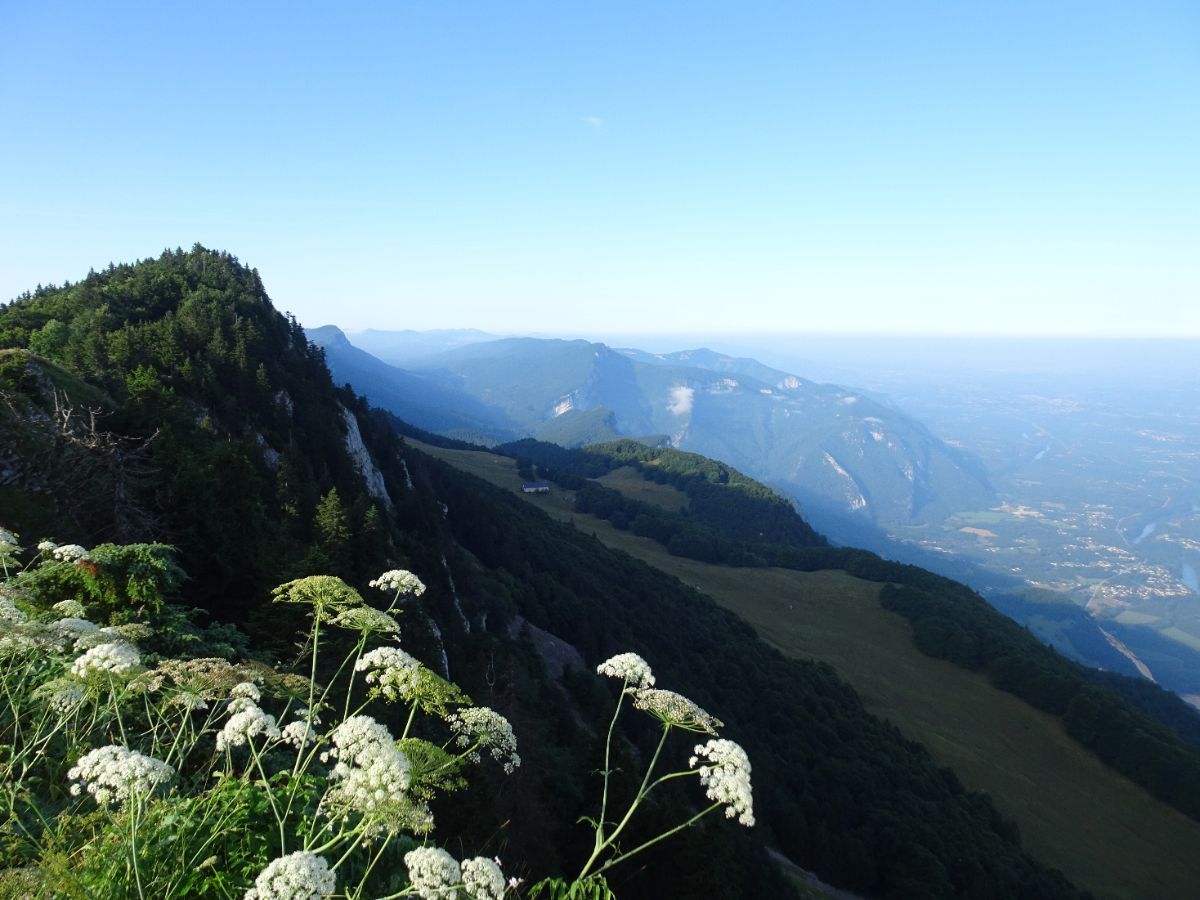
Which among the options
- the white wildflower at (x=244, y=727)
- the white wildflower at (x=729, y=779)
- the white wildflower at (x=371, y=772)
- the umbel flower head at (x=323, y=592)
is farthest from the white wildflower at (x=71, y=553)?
the white wildflower at (x=729, y=779)

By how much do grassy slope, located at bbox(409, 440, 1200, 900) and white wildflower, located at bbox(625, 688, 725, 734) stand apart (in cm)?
5299

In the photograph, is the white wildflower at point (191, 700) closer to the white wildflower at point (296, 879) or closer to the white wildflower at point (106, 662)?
the white wildflower at point (106, 662)

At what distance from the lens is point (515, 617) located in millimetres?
42969

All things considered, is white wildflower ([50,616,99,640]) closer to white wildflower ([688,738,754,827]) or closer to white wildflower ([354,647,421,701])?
white wildflower ([354,647,421,701])

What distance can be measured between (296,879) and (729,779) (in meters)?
3.36

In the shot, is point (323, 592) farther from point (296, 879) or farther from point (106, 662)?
point (296, 879)

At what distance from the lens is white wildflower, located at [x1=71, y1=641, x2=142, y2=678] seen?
189 inches

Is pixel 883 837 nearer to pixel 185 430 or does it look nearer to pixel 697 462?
pixel 185 430

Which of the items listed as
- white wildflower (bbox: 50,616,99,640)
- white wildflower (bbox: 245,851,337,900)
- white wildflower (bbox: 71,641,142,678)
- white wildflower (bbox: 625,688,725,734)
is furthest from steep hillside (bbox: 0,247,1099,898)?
white wildflower (bbox: 50,616,99,640)

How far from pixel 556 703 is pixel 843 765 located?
85.4ft

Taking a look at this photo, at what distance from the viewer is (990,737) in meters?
58.7

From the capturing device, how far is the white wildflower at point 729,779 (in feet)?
16.6

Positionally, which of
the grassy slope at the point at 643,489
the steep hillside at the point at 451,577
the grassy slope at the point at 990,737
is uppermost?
the steep hillside at the point at 451,577

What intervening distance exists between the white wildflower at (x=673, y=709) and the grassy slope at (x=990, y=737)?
53.0 m
